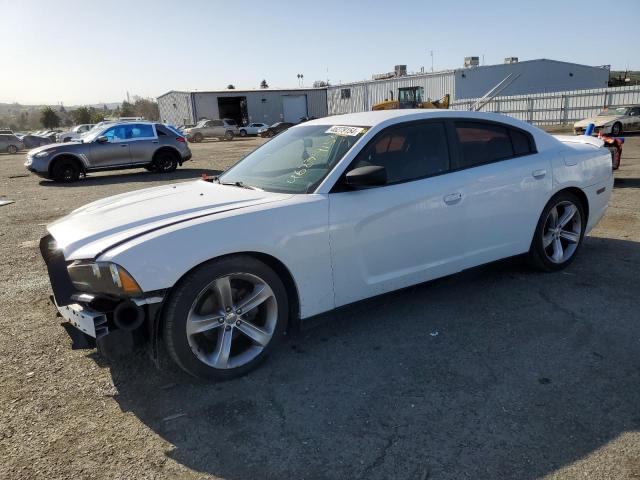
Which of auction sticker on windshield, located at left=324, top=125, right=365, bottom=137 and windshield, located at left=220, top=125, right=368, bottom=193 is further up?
auction sticker on windshield, located at left=324, top=125, right=365, bottom=137

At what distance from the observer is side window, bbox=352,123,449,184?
3.65m

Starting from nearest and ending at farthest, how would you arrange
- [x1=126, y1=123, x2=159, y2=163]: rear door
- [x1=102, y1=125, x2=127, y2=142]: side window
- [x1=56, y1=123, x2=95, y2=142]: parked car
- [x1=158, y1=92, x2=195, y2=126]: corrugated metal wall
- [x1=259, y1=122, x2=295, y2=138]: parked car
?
[x1=102, y1=125, x2=127, y2=142]: side window
[x1=126, y1=123, x2=159, y2=163]: rear door
[x1=56, y1=123, x2=95, y2=142]: parked car
[x1=259, y1=122, x2=295, y2=138]: parked car
[x1=158, y1=92, x2=195, y2=126]: corrugated metal wall

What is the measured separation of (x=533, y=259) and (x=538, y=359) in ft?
5.30

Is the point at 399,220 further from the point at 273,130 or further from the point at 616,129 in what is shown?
the point at 273,130

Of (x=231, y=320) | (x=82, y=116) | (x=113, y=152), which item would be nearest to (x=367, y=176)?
(x=231, y=320)

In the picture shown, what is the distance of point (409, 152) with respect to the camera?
382 cm

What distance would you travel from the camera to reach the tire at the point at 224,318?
9.35 feet

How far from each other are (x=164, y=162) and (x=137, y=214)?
13.5 metres

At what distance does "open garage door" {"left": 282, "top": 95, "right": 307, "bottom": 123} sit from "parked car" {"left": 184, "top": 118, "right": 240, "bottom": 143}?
42.4ft

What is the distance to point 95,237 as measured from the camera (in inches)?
118

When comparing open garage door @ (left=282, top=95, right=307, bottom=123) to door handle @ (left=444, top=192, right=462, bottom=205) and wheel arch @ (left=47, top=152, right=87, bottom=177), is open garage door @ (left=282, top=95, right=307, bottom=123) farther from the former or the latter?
door handle @ (left=444, top=192, right=462, bottom=205)

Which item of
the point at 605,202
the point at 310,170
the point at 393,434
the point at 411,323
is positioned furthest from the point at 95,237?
the point at 605,202

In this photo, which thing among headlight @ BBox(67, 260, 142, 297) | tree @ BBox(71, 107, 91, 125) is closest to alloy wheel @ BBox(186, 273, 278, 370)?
headlight @ BBox(67, 260, 142, 297)

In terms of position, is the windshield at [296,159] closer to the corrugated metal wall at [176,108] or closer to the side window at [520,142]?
the side window at [520,142]
